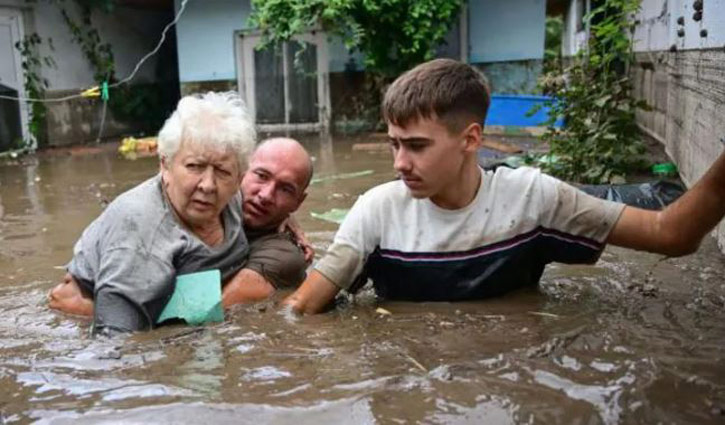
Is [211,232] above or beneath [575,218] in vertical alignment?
beneath

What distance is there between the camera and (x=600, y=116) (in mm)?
6676

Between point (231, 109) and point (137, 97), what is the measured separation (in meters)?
14.6

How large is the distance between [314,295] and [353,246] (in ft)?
0.89

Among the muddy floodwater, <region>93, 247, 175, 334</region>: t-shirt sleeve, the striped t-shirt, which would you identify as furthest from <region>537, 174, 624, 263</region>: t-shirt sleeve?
<region>93, 247, 175, 334</region>: t-shirt sleeve

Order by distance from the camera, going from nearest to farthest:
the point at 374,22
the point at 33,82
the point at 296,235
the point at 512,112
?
the point at 296,235, the point at 512,112, the point at 374,22, the point at 33,82

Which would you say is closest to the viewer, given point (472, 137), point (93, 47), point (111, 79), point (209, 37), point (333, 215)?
point (472, 137)

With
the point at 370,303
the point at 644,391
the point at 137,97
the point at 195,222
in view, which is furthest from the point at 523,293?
the point at 137,97

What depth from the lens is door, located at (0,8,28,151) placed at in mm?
13203

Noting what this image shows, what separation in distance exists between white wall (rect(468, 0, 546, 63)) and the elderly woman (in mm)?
12252

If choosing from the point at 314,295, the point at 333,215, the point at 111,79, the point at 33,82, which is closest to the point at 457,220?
the point at 314,295

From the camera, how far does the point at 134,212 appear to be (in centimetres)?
293

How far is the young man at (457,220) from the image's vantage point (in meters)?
2.64

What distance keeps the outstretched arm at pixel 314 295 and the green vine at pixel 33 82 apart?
12.1m

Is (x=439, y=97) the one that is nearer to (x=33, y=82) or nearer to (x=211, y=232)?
(x=211, y=232)
